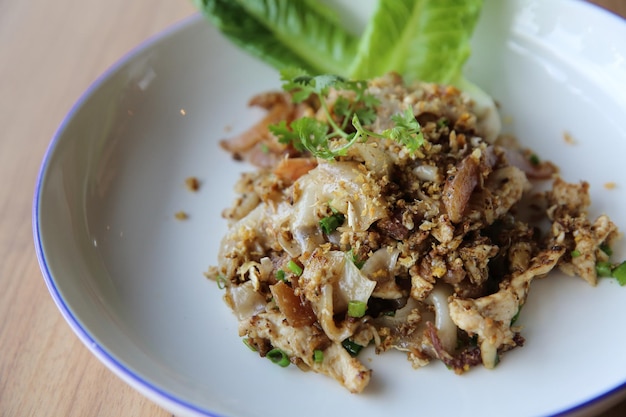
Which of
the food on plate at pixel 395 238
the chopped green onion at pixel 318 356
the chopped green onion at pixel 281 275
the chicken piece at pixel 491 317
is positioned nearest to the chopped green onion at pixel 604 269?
the food on plate at pixel 395 238

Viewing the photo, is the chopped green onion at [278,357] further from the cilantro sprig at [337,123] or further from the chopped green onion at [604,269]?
the chopped green onion at [604,269]

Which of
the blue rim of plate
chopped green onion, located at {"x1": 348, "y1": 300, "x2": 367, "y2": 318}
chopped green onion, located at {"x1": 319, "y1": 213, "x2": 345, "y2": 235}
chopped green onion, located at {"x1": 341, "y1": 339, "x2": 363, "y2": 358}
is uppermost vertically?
chopped green onion, located at {"x1": 319, "y1": 213, "x2": 345, "y2": 235}

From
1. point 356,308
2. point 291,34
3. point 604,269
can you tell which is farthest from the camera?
point 291,34

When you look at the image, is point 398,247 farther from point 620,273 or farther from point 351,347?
point 620,273

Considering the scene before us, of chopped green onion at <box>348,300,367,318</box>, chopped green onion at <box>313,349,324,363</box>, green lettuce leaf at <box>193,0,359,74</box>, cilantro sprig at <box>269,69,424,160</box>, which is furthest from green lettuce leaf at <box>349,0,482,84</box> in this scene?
chopped green onion at <box>313,349,324,363</box>

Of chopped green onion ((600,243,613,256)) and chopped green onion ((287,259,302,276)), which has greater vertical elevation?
chopped green onion ((600,243,613,256))

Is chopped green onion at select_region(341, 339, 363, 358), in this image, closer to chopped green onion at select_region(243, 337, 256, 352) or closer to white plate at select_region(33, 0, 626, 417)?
white plate at select_region(33, 0, 626, 417)

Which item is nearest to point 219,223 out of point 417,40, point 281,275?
point 281,275
